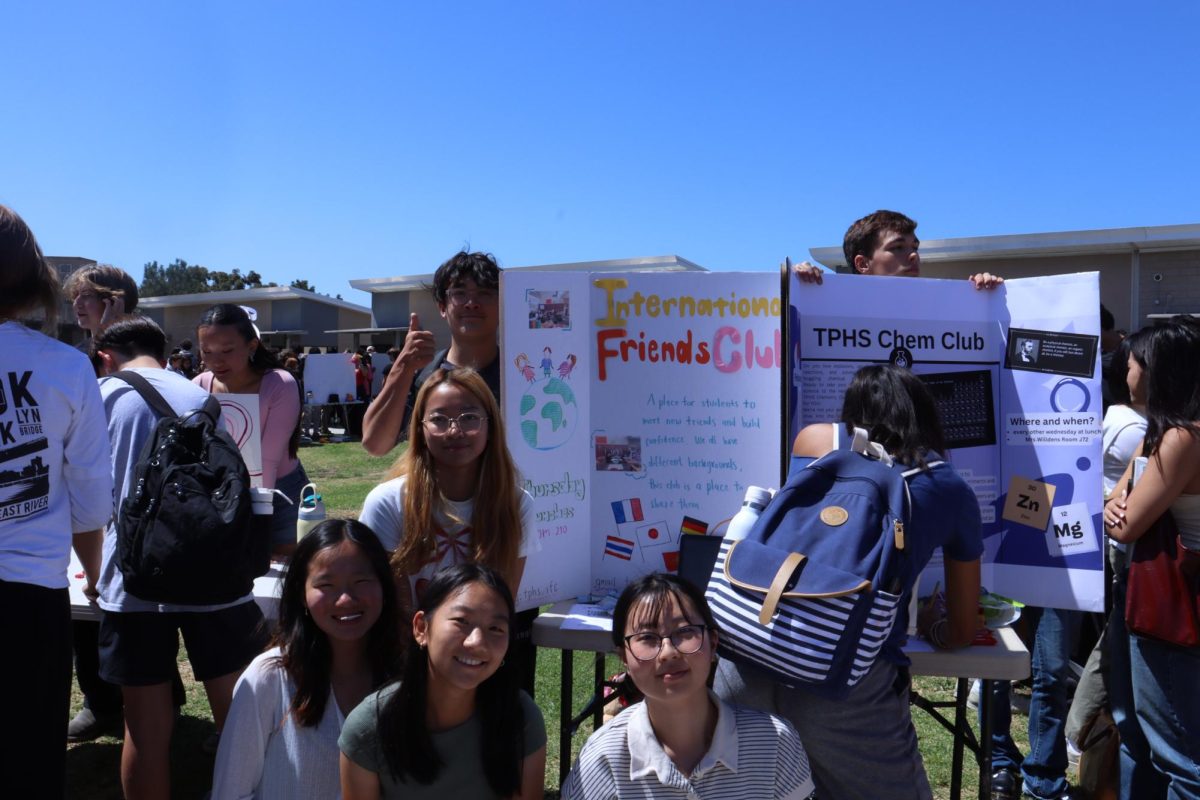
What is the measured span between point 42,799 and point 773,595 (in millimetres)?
1779

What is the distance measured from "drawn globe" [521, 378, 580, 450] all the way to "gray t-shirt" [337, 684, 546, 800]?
1.10 meters

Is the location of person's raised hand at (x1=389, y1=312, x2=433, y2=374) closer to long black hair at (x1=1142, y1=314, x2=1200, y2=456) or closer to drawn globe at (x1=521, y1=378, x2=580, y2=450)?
drawn globe at (x1=521, y1=378, x2=580, y2=450)

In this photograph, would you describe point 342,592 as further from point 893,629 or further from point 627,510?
point 893,629

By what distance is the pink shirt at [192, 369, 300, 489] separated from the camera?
3646 mm

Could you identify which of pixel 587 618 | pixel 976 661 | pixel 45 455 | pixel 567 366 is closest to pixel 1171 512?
pixel 976 661

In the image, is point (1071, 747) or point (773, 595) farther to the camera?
point (1071, 747)

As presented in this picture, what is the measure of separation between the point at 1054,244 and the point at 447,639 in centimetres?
1568

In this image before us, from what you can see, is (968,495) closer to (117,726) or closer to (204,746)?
(204,746)

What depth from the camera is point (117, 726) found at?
13.3 feet

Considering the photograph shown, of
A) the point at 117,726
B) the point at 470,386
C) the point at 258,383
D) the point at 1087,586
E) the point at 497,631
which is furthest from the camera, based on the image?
the point at 117,726

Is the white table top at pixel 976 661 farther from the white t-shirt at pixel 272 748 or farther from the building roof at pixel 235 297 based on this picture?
the building roof at pixel 235 297

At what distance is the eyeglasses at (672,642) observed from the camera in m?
2.00

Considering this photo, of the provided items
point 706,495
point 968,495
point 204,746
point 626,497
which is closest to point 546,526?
point 626,497

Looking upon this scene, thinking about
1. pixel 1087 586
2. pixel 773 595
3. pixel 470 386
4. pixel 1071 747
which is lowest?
pixel 1071 747
